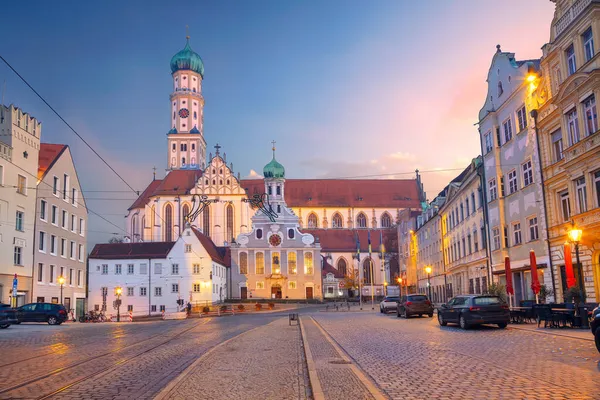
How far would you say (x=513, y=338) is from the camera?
17.3 metres

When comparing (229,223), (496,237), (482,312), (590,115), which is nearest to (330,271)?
(229,223)

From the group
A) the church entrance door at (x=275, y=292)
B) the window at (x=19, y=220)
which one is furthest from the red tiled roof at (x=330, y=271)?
the window at (x=19, y=220)

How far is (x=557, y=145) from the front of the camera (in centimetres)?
2748

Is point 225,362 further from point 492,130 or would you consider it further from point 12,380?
point 492,130

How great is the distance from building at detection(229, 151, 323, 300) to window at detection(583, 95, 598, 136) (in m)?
58.3

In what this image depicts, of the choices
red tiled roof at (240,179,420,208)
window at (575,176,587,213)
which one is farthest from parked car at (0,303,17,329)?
red tiled roof at (240,179,420,208)

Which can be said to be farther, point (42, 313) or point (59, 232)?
point (59, 232)

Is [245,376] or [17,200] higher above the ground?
[17,200]

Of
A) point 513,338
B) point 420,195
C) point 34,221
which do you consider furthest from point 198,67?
point 513,338

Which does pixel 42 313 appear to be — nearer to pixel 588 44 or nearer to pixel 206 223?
pixel 588 44

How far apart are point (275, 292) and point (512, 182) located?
5292cm

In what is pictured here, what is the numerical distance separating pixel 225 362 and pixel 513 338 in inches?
369

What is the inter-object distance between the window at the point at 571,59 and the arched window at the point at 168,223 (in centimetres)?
7582

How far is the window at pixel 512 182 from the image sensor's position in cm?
3225
